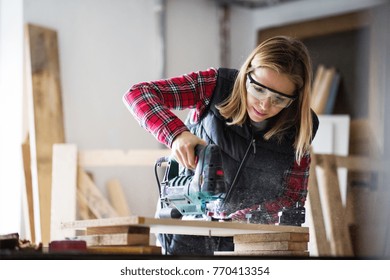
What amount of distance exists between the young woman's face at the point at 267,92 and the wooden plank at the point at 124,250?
1.49 feet

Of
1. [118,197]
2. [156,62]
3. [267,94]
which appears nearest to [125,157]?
[118,197]

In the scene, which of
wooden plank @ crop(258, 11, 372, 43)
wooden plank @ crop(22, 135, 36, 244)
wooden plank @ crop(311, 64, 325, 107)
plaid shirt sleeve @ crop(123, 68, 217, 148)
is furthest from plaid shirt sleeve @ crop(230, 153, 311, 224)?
wooden plank @ crop(311, 64, 325, 107)

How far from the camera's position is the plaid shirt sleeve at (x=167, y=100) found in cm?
173

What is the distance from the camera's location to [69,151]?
255cm

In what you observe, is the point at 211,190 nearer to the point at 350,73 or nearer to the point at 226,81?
the point at 226,81

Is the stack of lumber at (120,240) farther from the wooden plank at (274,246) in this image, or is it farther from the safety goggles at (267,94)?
the safety goggles at (267,94)

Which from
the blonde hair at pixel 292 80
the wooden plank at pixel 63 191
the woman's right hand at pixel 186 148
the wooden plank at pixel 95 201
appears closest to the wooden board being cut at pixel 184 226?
the woman's right hand at pixel 186 148

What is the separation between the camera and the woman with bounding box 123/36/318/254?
1.82 m

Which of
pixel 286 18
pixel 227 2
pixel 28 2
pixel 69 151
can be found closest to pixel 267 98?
pixel 69 151

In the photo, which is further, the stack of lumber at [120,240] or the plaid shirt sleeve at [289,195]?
the plaid shirt sleeve at [289,195]

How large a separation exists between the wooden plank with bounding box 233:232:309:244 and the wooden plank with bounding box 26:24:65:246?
37.9 inches

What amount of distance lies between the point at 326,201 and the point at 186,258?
44.7 inches

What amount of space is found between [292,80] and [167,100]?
0.31 metres
